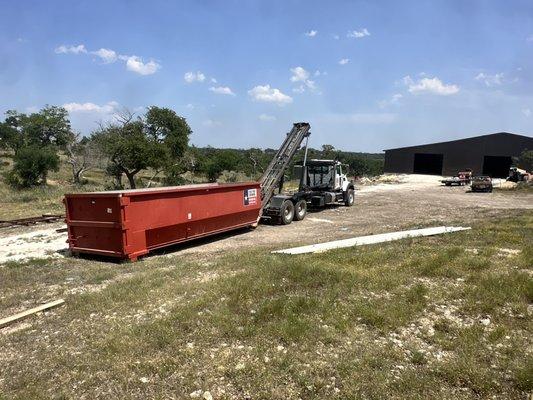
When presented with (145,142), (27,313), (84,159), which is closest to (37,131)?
(84,159)

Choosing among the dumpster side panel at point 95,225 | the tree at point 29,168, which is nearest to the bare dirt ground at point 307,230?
the dumpster side panel at point 95,225

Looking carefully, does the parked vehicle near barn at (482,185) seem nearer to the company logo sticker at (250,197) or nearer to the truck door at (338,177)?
the truck door at (338,177)

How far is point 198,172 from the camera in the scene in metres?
52.6

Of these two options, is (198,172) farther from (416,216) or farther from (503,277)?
(503,277)

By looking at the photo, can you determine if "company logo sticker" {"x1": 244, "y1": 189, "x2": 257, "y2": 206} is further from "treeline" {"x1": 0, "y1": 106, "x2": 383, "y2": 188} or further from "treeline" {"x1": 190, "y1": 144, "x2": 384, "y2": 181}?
"treeline" {"x1": 190, "y1": 144, "x2": 384, "y2": 181}

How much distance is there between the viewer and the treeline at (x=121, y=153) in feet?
120

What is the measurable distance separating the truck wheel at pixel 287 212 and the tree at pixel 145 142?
21.7 m

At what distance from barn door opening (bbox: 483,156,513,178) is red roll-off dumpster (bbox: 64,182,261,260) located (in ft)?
157

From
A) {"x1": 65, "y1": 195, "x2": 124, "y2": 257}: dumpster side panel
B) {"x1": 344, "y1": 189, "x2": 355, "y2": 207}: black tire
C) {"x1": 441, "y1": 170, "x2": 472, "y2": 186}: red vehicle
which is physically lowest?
{"x1": 441, "y1": 170, "x2": 472, "y2": 186}: red vehicle

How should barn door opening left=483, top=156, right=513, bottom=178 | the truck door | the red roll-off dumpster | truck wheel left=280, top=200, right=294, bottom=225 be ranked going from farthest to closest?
barn door opening left=483, top=156, right=513, bottom=178 < the truck door < truck wheel left=280, top=200, right=294, bottom=225 < the red roll-off dumpster

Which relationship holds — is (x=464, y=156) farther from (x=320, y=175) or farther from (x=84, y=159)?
(x=84, y=159)

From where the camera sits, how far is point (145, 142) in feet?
122

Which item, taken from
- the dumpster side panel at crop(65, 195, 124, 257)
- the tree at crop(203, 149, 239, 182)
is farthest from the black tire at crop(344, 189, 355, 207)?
the tree at crop(203, 149, 239, 182)

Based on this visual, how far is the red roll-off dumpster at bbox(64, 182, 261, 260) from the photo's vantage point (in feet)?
35.3
